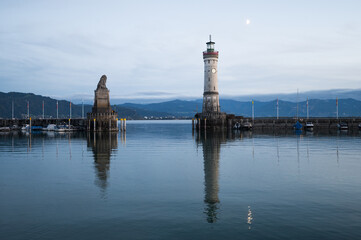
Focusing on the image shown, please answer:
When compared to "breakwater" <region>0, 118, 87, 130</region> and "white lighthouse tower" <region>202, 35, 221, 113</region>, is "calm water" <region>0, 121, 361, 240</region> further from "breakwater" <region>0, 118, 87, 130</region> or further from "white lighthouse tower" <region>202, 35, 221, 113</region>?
"breakwater" <region>0, 118, 87, 130</region>

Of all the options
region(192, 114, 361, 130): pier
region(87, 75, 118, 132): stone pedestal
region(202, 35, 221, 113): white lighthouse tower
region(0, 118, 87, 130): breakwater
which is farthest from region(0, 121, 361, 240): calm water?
region(0, 118, 87, 130): breakwater

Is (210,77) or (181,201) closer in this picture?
(181,201)

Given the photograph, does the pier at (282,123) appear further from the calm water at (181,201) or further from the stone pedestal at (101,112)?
the calm water at (181,201)

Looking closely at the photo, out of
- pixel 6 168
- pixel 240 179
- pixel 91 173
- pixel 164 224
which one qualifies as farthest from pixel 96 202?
pixel 6 168

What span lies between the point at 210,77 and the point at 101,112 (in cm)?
4128

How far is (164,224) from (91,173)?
15.5m

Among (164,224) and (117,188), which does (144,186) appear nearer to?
(117,188)

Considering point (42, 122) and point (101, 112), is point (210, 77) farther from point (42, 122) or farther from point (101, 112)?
point (42, 122)

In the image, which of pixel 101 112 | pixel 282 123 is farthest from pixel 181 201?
pixel 282 123

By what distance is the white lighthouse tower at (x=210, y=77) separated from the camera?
122 metres

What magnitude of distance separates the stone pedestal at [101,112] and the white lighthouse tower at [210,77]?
118 feet

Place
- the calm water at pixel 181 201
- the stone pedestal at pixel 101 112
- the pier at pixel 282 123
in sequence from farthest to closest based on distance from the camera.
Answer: the pier at pixel 282 123 < the stone pedestal at pixel 101 112 < the calm water at pixel 181 201

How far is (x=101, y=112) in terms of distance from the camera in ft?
357

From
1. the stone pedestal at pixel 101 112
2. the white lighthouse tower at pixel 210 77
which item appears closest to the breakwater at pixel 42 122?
the stone pedestal at pixel 101 112
